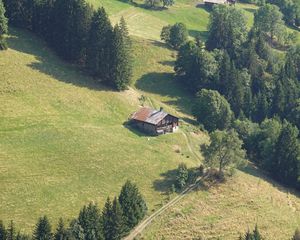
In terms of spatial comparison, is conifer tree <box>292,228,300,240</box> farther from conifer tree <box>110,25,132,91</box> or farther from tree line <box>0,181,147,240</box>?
conifer tree <box>110,25,132,91</box>

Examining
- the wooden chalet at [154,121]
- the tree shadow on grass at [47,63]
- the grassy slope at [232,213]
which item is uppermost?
the tree shadow on grass at [47,63]

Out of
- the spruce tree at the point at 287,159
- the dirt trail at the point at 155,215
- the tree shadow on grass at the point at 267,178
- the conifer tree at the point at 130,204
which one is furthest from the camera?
the spruce tree at the point at 287,159

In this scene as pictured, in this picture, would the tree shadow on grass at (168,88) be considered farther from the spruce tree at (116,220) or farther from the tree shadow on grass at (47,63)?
the spruce tree at (116,220)

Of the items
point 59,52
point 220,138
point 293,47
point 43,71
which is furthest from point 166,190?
point 293,47

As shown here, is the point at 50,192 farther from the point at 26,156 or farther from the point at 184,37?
the point at 184,37

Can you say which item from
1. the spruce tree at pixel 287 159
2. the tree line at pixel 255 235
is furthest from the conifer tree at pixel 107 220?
the spruce tree at pixel 287 159

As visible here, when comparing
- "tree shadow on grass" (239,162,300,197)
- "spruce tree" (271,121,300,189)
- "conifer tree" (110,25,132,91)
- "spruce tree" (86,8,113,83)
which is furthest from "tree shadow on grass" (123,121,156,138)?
"spruce tree" (271,121,300,189)

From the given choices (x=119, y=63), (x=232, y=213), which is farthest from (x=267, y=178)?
(x=119, y=63)

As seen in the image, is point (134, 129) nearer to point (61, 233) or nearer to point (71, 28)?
point (71, 28)
